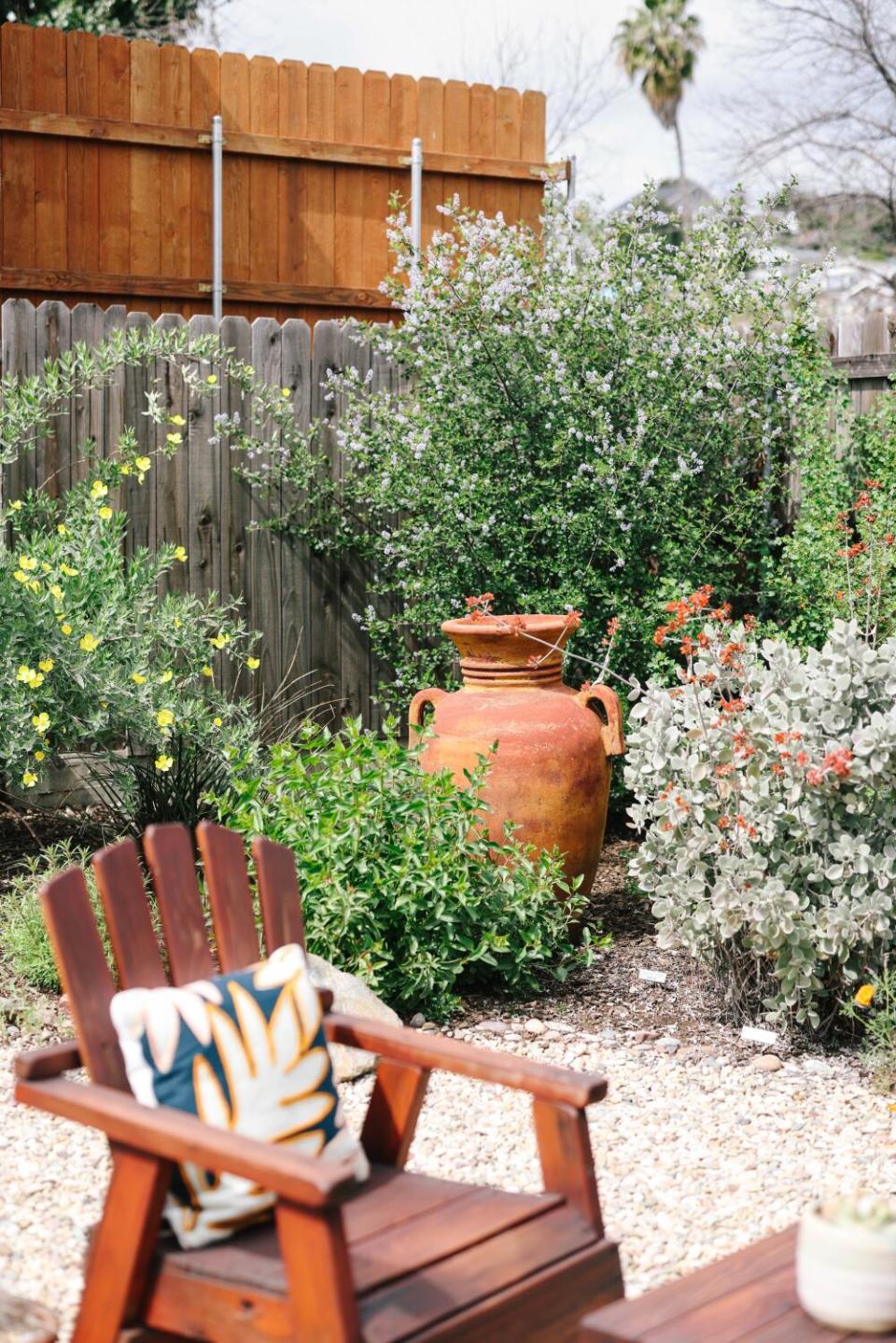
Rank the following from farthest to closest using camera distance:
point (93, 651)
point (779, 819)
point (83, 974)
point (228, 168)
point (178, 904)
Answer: point (228, 168) < point (93, 651) < point (779, 819) < point (178, 904) < point (83, 974)

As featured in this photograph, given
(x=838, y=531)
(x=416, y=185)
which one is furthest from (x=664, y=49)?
(x=838, y=531)

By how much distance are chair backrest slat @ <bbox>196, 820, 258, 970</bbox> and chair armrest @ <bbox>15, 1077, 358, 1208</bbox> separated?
37 cm

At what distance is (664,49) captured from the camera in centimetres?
2728

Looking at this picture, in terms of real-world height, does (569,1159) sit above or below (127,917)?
below

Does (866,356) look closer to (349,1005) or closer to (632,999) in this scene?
(632,999)

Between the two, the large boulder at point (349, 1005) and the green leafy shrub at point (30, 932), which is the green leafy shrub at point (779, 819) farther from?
the green leafy shrub at point (30, 932)

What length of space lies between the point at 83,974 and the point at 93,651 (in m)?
2.96

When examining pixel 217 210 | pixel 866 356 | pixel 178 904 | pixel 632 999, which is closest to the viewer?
pixel 178 904

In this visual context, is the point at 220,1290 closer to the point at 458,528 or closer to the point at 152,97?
the point at 458,528

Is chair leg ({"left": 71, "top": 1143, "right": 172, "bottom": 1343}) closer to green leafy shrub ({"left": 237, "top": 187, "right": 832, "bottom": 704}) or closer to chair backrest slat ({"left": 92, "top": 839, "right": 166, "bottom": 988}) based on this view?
chair backrest slat ({"left": 92, "top": 839, "right": 166, "bottom": 988})

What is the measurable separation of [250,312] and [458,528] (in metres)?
Result: 3.63

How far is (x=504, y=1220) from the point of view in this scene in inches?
81.9

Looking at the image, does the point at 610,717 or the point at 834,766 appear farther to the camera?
the point at 610,717

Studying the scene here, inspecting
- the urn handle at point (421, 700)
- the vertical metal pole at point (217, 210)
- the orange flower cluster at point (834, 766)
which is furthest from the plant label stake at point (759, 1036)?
the vertical metal pole at point (217, 210)
